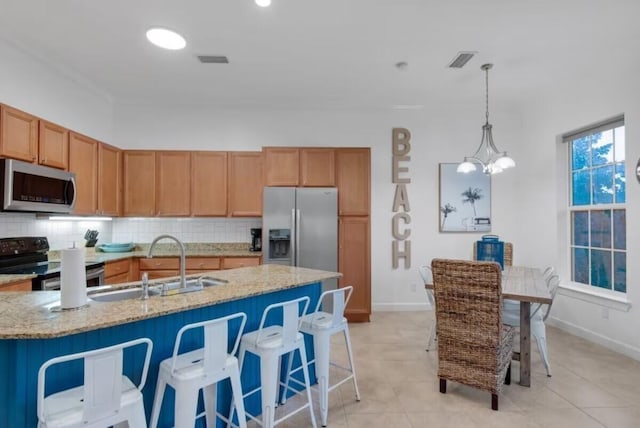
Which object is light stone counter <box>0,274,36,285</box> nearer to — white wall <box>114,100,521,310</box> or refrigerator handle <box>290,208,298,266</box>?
refrigerator handle <box>290,208,298,266</box>

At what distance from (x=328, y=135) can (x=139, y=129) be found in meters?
2.64

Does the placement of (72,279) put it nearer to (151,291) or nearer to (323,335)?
(151,291)

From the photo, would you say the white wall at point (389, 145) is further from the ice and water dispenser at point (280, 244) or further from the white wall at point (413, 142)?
the ice and water dispenser at point (280, 244)

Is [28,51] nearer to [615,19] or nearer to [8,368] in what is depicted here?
[8,368]

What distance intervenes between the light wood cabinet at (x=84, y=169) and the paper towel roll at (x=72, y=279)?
2572 millimetres

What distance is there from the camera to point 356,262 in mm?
4297

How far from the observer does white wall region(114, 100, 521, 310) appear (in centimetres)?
472

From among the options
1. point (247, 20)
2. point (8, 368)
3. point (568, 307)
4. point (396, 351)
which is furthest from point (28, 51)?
point (568, 307)

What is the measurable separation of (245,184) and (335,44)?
7.18 ft

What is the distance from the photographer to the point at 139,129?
4.65 meters

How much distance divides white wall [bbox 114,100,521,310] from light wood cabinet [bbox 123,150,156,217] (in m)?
0.83

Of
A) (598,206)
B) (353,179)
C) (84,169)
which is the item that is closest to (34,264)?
(84,169)

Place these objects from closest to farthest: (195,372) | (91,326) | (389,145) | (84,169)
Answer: (91,326)
(195,372)
(84,169)
(389,145)

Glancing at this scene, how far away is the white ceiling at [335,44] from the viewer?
256 centimetres
